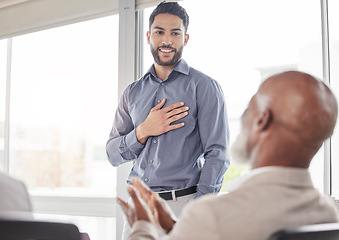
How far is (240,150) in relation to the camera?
4.44 ft

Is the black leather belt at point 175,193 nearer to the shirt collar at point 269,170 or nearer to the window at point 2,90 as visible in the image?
the shirt collar at point 269,170

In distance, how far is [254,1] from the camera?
3.31 m

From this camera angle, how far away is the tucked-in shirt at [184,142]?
241 cm

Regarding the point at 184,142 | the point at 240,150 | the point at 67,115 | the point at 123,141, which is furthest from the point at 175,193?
the point at 67,115

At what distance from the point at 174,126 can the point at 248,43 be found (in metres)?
1.17

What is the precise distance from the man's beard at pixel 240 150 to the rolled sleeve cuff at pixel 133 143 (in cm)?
118

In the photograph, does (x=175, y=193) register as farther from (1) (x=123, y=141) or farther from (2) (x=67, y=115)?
(2) (x=67, y=115)

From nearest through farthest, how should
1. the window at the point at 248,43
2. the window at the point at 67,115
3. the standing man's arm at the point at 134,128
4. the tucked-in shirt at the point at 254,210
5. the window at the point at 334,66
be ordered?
the tucked-in shirt at the point at 254,210 < the standing man's arm at the point at 134,128 < the window at the point at 334,66 < the window at the point at 248,43 < the window at the point at 67,115

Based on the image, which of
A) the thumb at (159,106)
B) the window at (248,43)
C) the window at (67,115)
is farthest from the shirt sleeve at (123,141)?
the window at (67,115)

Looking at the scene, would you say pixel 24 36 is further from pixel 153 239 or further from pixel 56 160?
pixel 153 239

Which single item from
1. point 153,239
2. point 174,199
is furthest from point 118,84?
point 153,239

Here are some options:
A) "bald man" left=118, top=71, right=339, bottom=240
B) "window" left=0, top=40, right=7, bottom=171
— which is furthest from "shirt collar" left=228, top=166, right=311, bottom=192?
"window" left=0, top=40, right=7, bottom=171

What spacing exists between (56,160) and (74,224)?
3.64 meters

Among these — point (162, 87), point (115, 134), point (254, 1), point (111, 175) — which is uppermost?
point (254, 1)
